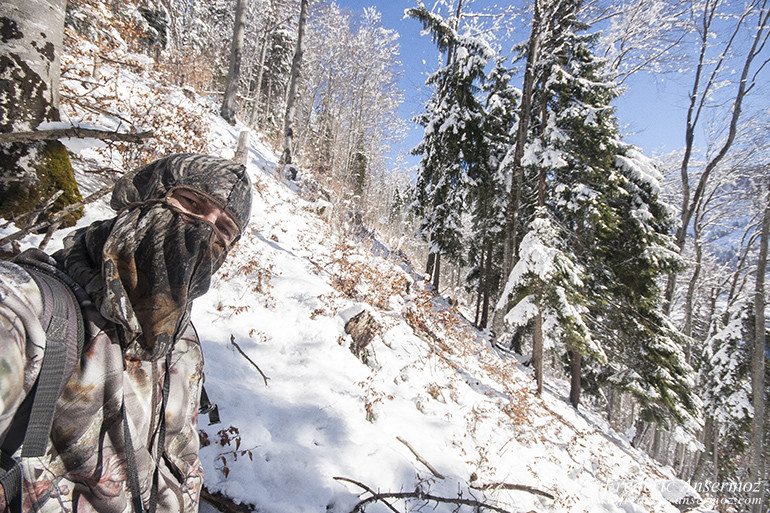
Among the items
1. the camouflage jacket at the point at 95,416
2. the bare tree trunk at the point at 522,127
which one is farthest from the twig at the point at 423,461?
the bare tree trunk at the point at 522,127

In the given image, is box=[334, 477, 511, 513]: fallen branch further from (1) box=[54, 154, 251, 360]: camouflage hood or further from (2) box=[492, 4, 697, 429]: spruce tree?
(2) box=[492, 4, 697, 429]: spruce tree

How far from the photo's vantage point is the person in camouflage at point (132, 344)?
33.8 inches

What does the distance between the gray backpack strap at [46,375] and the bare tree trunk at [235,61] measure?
12.2 meters

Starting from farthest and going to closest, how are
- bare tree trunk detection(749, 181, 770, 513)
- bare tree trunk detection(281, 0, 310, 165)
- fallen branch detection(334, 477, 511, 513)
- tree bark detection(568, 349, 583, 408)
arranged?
bare tree trunk detection(281, 0, 310, 165) < tree bark detection(568, 349, 583, 408) < bare tree trunk detection(749, 181, 770, 513) < fallen branch detection(334, 477, 511, 513)

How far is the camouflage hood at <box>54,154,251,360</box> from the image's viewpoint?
1.06 meters

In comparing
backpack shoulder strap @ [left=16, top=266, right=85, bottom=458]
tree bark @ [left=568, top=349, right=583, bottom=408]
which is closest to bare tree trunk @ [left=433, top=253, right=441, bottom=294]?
tree bark @ [left=568, top=349, right=583, bottom=408]

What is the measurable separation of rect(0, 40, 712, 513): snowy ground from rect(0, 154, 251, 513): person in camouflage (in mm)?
1297

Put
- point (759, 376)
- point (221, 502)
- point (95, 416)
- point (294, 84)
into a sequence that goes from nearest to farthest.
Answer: point (95, 416), point (221, 502), point (759, 376), point (294, 84)

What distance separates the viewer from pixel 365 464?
300cm

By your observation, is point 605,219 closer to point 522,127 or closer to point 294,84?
point 522,127

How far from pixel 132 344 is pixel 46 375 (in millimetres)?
320

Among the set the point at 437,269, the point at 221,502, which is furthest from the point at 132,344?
the point at 437,269

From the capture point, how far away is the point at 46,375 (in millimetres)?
823

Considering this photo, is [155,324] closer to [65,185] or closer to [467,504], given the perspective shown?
[65,185]
